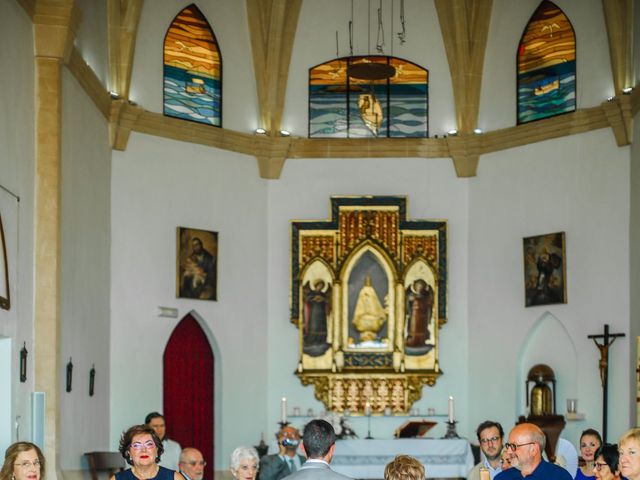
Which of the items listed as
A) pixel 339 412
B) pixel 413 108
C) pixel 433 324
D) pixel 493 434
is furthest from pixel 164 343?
pixel 493 434

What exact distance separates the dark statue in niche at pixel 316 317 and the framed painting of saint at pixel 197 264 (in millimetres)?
1670

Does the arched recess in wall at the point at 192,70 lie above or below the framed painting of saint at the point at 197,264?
above

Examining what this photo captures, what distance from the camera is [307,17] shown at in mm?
22156

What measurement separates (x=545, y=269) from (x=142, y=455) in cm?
1325

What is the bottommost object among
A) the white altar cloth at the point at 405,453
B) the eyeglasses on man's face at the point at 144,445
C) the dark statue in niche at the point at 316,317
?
the white altar cloth at the point at 405,453

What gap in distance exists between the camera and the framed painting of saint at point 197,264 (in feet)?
66.7

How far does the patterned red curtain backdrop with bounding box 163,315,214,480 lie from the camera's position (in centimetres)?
2031

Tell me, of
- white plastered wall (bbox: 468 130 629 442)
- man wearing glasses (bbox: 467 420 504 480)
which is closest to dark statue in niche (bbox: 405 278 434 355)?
white plastered wall (bbox: 468 130 629 442)

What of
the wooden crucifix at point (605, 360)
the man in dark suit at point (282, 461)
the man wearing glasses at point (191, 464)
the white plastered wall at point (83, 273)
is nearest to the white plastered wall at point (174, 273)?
the white plastered wall at point (83, 273)

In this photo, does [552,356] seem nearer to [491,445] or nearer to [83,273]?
[83,273]

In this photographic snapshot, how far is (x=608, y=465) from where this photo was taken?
845 centimetres

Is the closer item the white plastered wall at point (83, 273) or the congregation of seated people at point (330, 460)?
the congregation of seated people at point (330, 460)

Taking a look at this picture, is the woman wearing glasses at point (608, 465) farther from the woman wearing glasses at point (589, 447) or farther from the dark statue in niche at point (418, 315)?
the dark statue in niche at point (418, 315)

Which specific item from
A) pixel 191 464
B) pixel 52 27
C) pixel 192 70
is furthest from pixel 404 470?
pixel 192 70
